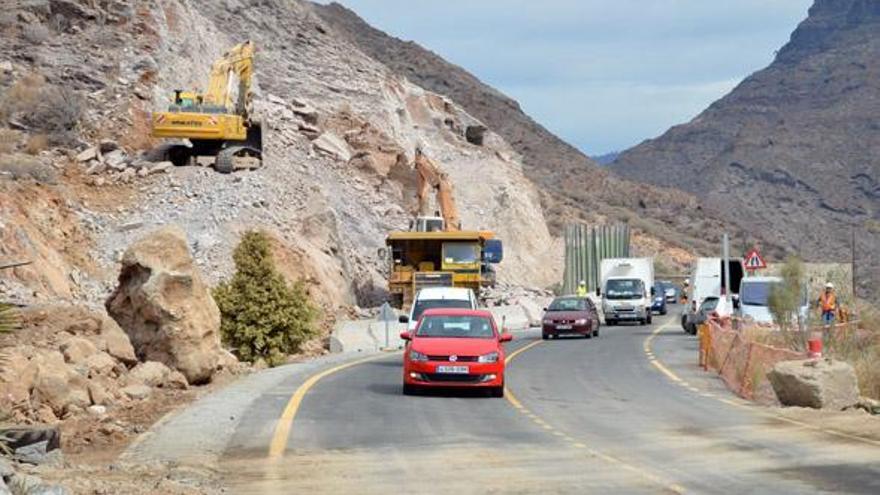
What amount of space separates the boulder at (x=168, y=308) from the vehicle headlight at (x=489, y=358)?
21.9ft

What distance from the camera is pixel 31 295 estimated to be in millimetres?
38969

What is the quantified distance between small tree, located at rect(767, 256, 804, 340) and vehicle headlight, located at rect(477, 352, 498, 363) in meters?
12.8

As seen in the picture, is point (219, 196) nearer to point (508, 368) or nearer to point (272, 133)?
point (272, 133)

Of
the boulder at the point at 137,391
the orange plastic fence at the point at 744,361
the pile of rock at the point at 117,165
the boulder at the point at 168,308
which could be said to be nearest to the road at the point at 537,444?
the orange plastic fence at the point at 744,361

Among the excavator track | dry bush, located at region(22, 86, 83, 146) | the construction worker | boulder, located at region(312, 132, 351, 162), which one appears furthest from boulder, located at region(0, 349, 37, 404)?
boulder, located at region(312, 132, 351, 162)

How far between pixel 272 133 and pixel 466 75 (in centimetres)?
9699

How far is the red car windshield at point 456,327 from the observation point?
24547 millimetres

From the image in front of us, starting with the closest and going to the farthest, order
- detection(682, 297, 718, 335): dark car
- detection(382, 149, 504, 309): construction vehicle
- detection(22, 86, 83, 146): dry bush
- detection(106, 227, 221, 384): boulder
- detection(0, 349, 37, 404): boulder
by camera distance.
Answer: detection(0, 349, 37, 404): boulder
detection(106, 227, 221, 384): boulder
detection(682, 297, 718, 335): dark car
detection(382, 149, 504, 309): construction vehicle
detection(22, 86, 83, 146): dry bush

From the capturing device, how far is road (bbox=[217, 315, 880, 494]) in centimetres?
1345

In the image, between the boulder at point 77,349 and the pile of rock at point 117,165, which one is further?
the pile of rock at point 117,165

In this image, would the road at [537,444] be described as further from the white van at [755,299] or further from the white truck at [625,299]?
the white truck at [625,299]

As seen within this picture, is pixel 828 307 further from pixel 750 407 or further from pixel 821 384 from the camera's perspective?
pixel 821 384

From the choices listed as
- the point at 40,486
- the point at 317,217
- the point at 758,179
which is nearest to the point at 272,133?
the point at 317,217

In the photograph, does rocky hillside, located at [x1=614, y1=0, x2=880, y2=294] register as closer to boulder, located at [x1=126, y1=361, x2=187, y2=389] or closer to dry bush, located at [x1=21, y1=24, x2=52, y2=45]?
dry bush, located at [x1=21, y1=24, x2=52, y2=45]
